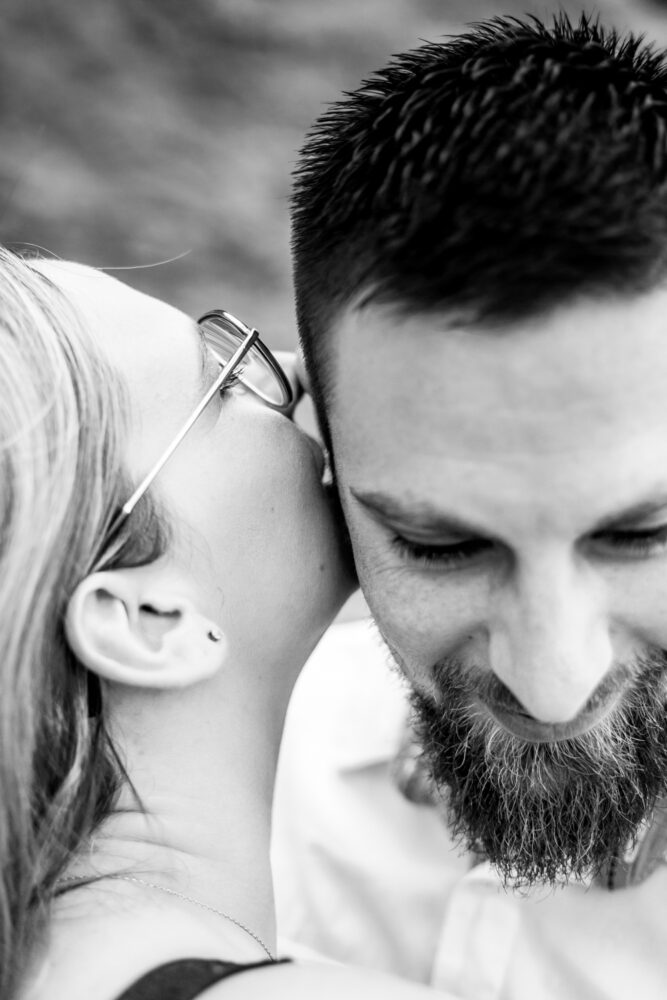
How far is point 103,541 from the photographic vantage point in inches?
82.2

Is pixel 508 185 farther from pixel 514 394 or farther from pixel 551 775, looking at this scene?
pixel 551 775

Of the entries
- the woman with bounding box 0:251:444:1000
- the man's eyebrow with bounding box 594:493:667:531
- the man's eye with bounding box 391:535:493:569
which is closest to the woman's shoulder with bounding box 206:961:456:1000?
the woman with bounding box 0:251:444:1000

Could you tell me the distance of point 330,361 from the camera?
2100 millimetres

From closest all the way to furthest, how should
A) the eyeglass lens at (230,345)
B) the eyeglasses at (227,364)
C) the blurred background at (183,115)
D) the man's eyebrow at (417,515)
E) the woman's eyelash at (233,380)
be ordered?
the man's eyebrow at (417,515) → the eyeglasses at (227,364) → the woman's eyelash at (233,380) → the eyeglass lens at (230,345) → the blurred background at (183,115)

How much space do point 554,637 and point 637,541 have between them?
0.23 metres

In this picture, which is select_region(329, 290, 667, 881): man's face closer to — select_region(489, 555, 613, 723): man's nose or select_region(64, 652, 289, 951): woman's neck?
select_region(489, 555, 613, 723): man's nose

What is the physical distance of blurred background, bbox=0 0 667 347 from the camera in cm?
546

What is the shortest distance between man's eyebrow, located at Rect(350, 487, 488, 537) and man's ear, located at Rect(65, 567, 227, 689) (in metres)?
0.42

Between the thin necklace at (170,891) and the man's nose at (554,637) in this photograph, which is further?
the thin necklace at (170,891)

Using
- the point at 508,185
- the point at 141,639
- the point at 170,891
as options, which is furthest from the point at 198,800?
the point at 508,185

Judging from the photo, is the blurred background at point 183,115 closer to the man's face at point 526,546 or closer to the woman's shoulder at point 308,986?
the man's face at point 526,546

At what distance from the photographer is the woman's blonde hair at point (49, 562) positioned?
6.24 feet

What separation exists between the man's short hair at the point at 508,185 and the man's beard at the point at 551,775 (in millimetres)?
771

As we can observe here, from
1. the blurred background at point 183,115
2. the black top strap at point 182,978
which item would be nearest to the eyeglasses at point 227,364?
the black top strap at point 182,978
